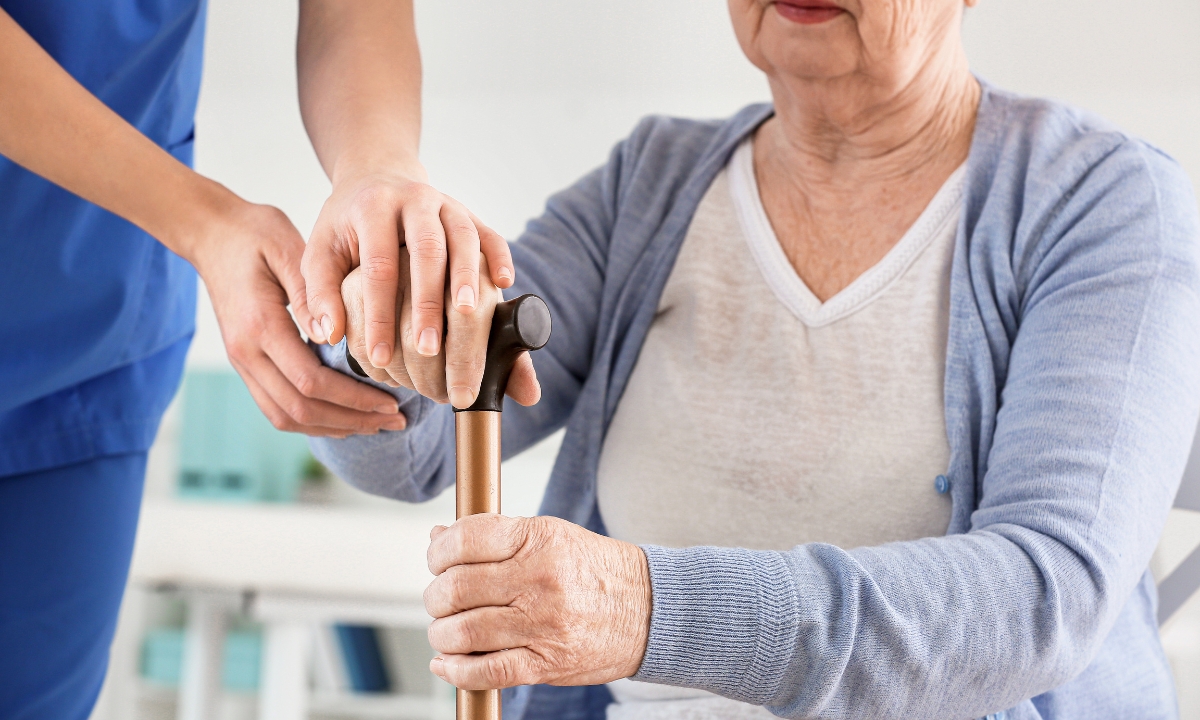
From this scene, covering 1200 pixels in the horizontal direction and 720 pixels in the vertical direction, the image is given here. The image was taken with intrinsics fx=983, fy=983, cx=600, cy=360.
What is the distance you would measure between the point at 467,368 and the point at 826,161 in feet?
1.88

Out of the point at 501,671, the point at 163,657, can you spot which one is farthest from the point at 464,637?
the point at 163,657

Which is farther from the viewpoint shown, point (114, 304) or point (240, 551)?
point (240, 551)

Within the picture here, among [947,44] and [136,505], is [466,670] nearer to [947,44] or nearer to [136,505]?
[136,505]

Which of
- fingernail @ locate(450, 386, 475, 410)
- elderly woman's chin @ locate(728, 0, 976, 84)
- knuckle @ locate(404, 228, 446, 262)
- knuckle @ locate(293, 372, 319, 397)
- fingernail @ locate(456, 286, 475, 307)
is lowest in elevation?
knuckle @ locate(293, 372, 319, 397)

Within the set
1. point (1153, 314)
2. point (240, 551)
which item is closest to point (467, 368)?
point (1153, 314)

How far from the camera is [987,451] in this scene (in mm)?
838

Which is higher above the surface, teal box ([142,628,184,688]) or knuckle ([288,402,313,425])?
knuckle ([288,402,313,425])

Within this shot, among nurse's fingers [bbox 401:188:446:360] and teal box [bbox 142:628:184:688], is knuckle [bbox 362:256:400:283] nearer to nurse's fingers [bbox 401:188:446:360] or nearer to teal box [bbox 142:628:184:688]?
nurse's fingers [bbox 401:188:446:360]

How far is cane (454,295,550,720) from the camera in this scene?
58 cm

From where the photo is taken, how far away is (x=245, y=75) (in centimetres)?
230

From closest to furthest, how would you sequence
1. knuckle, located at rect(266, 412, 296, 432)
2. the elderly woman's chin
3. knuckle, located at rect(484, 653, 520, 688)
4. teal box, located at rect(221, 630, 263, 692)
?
1. knuckle, located at rect(484, 653, 520, 688)
2. knuckle, located at rect(266, 412, 296, 432)
3. the elderly woman's chin
4. teal box, located at rect(221, 630, 263, 692)

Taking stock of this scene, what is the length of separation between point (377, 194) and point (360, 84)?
8.1 inches

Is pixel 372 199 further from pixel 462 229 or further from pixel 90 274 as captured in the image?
pixel 90 274

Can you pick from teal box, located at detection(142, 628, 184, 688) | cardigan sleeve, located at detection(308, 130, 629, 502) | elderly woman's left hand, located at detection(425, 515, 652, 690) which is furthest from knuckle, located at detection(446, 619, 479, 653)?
teal box, located at detection(142, 628, 184, 688)
